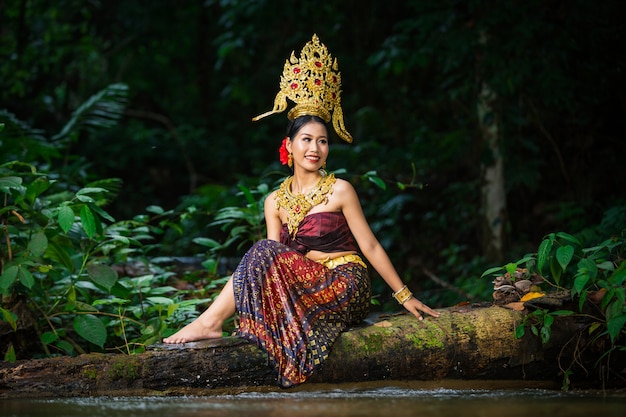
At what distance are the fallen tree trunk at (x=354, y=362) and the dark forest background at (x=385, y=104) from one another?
5.78 ft

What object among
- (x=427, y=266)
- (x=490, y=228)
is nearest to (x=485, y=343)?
(x=490, y=228)

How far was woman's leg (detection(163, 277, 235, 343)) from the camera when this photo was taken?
12.1ft

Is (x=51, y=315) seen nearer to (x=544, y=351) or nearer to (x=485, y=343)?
(x=485, y=343)

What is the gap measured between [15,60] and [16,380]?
741cm

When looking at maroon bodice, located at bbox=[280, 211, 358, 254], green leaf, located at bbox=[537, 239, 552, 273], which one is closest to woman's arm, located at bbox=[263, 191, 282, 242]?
maroon bodice, located at bbox=[280, 211, 358, 254]

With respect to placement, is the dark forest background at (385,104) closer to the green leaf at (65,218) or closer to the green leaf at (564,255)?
the green leaf at (564,255)

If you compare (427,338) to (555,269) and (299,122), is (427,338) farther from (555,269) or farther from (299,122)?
(299,122)

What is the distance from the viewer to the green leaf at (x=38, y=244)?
408 cm

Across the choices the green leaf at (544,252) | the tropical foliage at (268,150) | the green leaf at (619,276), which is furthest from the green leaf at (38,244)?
the green leaf at (619,276)

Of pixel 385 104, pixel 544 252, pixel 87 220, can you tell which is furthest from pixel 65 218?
pixel 385 104

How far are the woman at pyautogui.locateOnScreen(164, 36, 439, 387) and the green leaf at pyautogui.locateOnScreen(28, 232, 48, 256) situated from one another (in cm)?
106

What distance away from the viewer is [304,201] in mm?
4004

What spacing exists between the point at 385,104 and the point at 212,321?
652cm

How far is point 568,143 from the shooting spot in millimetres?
7402
